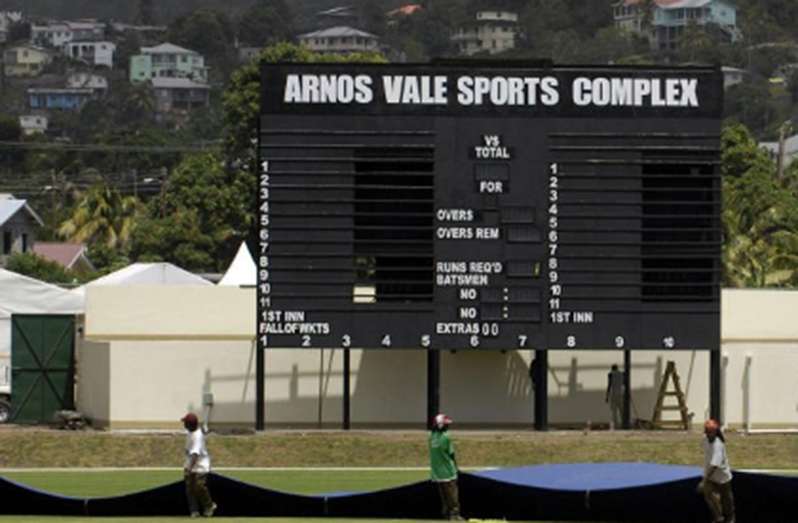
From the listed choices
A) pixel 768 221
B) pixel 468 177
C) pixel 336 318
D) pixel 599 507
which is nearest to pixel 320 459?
pixel 336 318

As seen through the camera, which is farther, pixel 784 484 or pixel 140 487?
pixel 140 487

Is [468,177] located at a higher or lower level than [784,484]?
higher

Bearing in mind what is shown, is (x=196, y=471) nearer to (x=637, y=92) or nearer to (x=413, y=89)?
(x=413, y=89)

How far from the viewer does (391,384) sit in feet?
161

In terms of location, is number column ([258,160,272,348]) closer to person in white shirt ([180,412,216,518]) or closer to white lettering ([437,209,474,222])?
white lettering ([437,209,474,222])

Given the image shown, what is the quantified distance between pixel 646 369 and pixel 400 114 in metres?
8.38

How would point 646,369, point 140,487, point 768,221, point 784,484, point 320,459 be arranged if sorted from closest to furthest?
1. point 784,484
2. point 140,487
3. point 320,459
4. point 646,369
5. point 768,221

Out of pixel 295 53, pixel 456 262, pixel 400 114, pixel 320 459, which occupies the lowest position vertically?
pixel 320 459

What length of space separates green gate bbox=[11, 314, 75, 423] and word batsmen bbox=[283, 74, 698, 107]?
33.3 ft

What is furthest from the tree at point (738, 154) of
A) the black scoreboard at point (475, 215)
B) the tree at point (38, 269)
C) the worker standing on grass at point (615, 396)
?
the black scoreboard at point (475, 215)

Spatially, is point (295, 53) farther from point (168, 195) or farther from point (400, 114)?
point (400, 114)

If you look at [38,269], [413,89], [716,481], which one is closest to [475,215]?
[413,89]

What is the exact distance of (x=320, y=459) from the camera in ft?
145

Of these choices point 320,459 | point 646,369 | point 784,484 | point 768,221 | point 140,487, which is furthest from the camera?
point 768,221
